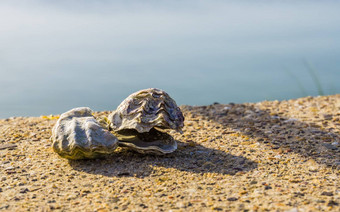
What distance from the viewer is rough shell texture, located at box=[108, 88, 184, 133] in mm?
3836

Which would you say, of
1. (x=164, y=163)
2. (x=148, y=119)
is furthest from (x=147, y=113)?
(x=164, y=163)

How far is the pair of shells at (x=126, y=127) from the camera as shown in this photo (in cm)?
381

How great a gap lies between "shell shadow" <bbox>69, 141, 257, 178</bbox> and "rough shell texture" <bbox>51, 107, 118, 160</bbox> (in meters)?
0.12

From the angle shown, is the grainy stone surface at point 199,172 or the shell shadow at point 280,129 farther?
the shell shadow at point 280,129

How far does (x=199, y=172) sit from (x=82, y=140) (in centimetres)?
112

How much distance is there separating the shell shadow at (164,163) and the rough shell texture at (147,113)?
331 mm

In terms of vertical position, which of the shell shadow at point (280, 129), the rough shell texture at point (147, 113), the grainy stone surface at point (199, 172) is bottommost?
the grainy stone surface at point (199, 172)

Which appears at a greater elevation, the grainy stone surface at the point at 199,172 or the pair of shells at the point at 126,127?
the pair of shells at the point at 126,127

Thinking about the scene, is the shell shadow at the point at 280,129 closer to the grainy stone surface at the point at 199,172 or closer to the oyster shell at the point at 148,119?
the grainy stone surface at the point at 199,172

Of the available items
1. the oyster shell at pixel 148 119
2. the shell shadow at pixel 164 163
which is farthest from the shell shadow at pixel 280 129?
the oyster shell at pixel 148 119

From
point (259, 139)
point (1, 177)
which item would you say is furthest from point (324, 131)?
point (1, 177)

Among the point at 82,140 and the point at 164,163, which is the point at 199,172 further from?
the point at 82,140

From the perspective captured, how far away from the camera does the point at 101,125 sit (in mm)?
4145

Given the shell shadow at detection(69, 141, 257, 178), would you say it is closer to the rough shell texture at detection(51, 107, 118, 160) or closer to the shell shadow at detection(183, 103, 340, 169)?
the rough shell texture at detection(51, 107, 118, 160)
